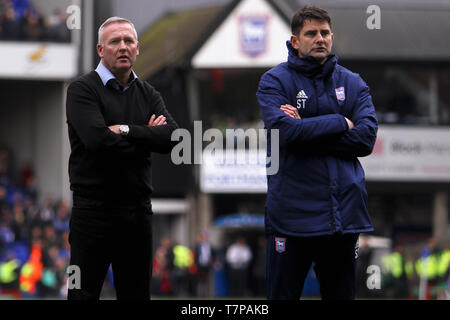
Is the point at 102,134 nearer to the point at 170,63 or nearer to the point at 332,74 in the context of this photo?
the point at 332,74

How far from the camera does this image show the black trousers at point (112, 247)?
5.16m

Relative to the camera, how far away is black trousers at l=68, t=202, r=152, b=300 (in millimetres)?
5164

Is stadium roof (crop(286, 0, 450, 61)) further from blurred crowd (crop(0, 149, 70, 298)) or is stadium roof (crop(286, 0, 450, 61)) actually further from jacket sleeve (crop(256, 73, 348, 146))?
jacket sleeve (crop(256, 73, 348, 146))

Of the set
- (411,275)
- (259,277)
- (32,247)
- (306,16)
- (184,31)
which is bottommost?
(259,277)

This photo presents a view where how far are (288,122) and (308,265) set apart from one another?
755 mm

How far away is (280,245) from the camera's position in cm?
498

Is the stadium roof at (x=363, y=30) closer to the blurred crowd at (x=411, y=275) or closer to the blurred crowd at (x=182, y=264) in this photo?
the blurred crowd at (x=182, y=264)

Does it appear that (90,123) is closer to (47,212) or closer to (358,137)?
(358,137)

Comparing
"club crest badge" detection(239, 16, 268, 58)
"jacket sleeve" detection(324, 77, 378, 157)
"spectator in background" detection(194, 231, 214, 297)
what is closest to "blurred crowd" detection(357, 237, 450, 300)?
"spectator in background" detection(194, 231, 214, 297)

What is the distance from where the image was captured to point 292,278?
5012 millimetres

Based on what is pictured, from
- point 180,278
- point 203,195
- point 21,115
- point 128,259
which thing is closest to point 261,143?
point 203,195

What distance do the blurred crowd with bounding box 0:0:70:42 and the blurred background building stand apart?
35 millimetres

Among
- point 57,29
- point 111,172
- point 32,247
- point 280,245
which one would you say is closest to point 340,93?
point 280,245
